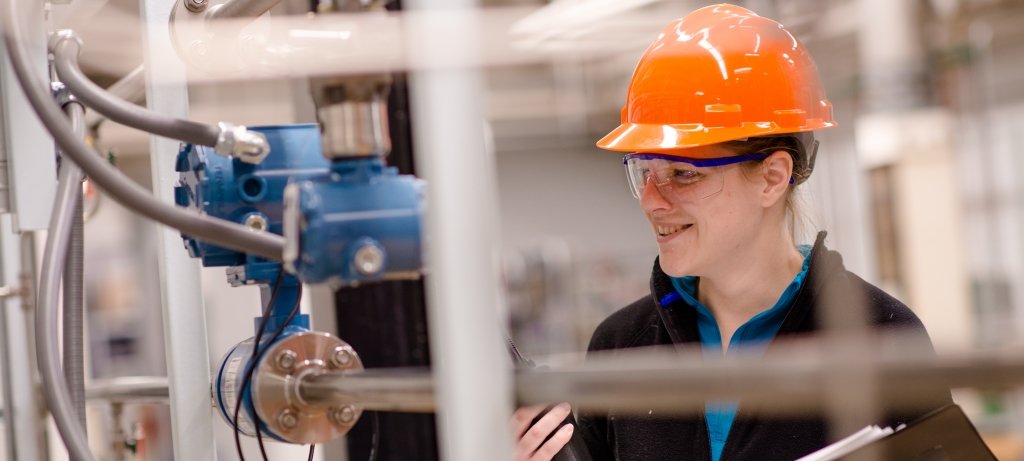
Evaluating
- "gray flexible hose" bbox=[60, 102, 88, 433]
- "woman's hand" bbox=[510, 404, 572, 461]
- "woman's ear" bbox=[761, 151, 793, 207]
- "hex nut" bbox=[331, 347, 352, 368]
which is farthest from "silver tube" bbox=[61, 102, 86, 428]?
"woman's ear" bbox=[761, 151, 793, 207]

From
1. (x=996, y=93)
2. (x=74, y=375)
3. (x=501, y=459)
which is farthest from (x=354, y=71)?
(x=996, y=93)

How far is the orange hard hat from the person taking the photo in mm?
1598

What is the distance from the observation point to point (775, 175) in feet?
5.26

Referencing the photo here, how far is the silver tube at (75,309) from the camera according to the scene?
1.28 meters

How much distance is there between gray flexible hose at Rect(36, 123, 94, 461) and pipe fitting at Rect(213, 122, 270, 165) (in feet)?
0.91

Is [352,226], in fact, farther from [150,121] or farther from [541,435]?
[541,435]

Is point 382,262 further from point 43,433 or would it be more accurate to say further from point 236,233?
point 43,433

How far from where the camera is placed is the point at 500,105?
7.50 meters

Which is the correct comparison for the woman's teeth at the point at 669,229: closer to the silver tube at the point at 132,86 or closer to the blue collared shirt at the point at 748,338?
the blue collared shirt at the point at 748,338

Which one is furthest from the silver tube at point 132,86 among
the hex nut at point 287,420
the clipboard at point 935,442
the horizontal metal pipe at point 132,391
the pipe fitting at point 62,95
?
the clipboard at point 935,442

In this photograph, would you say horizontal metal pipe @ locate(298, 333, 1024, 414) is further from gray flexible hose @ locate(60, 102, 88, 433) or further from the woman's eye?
the woman's eye

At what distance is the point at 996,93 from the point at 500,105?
11.4 ft

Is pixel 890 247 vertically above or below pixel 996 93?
below

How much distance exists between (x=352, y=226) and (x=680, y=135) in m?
0.88
